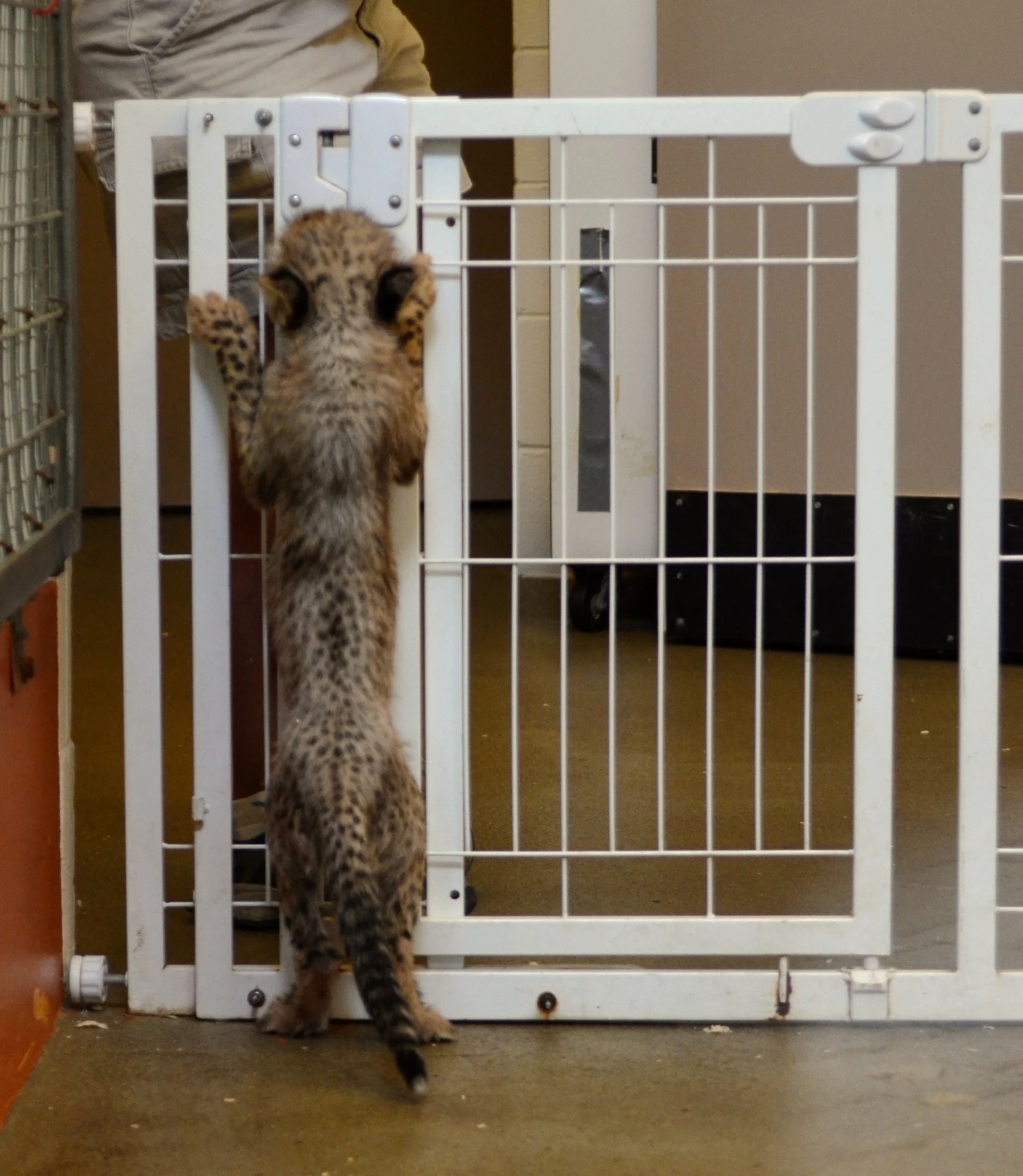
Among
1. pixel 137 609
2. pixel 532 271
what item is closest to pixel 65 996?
pixel 137 609

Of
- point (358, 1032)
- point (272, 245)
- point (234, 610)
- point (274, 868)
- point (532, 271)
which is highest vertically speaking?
point (532, 271)

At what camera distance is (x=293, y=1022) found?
2295 mm

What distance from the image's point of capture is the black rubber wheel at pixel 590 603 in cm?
505

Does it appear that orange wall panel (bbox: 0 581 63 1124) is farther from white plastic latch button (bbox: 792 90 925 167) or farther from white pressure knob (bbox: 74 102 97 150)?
white plastic latch button (bbox: 792 90 925 167)

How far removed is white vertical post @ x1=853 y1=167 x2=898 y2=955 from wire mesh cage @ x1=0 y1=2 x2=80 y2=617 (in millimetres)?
1079

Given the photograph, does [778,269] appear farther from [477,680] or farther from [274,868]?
[274,868]

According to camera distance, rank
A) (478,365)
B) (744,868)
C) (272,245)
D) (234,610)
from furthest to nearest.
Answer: (478,365), (744,868), (234,610), (272,245)

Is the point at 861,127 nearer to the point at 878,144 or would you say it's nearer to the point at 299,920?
the point at 878,144

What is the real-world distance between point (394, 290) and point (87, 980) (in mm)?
1040

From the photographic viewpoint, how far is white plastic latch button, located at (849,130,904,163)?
2.23 metres

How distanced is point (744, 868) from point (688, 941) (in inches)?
28.9

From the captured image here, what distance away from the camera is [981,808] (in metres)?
2.30

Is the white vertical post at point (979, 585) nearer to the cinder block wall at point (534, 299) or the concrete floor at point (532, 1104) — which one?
the concrete floor at point (532, 1104)

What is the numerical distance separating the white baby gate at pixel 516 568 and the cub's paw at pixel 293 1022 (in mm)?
47
